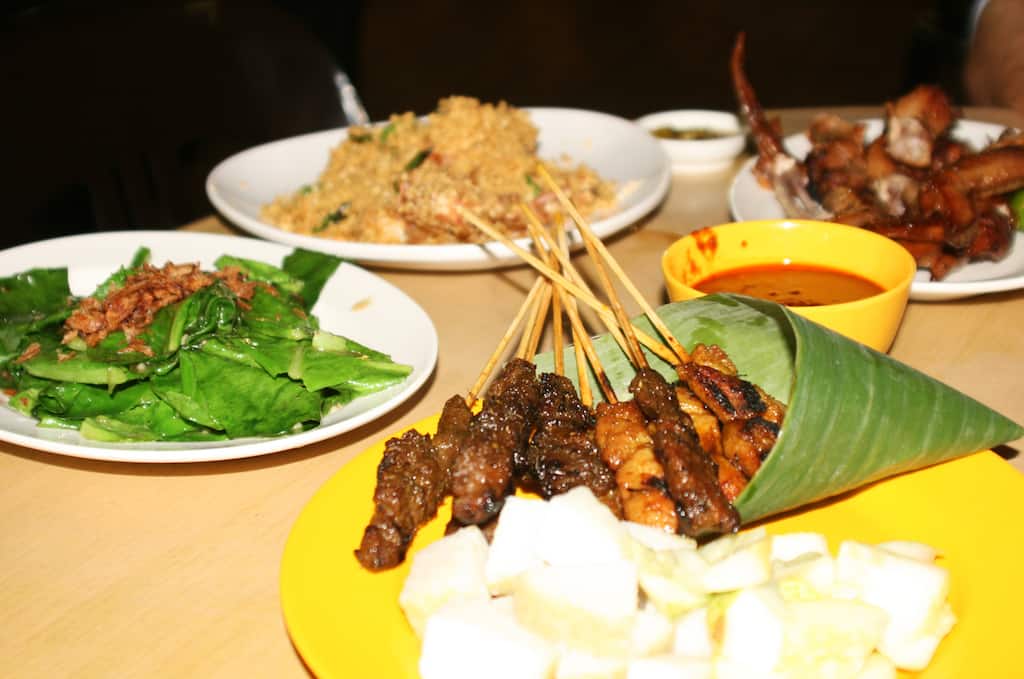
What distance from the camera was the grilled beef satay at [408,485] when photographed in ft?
5.45

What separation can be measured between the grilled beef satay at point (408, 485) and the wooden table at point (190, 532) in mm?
232

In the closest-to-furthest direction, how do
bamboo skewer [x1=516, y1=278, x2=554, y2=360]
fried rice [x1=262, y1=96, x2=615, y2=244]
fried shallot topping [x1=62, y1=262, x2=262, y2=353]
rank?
1. bamboo skewer [x1=516, y1=278, x2=554, y2=360]
2. fried shallot topping [x1=62, y1=262, x2=262, y2=353]
3. fried rice [x1=262, y1=96, x2=615, y2=244]

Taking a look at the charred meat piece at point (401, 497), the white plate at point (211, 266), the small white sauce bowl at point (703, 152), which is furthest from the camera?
the small white sauce bowl at point (703, 152)

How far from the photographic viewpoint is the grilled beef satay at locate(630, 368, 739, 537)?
5.46ft

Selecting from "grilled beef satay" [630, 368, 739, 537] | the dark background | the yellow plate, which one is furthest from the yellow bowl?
the dark background

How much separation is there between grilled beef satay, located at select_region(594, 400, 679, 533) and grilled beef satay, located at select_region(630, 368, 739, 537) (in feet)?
0.06

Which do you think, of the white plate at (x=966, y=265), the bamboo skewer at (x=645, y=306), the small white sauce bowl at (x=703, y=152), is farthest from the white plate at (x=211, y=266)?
the small white sauce bowl at (x=703, y=152)

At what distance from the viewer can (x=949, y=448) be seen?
1805mm

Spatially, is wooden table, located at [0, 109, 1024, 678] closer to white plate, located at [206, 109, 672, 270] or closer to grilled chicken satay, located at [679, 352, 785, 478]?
white plate, located at [206, 109, 672, 270]

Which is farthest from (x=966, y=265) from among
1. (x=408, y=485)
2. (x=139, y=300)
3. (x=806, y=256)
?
(x=139, y=300)

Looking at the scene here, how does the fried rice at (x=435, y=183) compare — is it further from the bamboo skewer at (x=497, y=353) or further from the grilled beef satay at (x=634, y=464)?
the grilled beef satay at (x=634, y=464)

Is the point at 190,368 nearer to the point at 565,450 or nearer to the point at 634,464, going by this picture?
the point at 565,450

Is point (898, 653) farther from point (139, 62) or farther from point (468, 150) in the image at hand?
point (139, 62)

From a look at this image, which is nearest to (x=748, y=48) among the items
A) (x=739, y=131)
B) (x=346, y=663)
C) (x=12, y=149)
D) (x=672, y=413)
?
(x=739, y=131)
